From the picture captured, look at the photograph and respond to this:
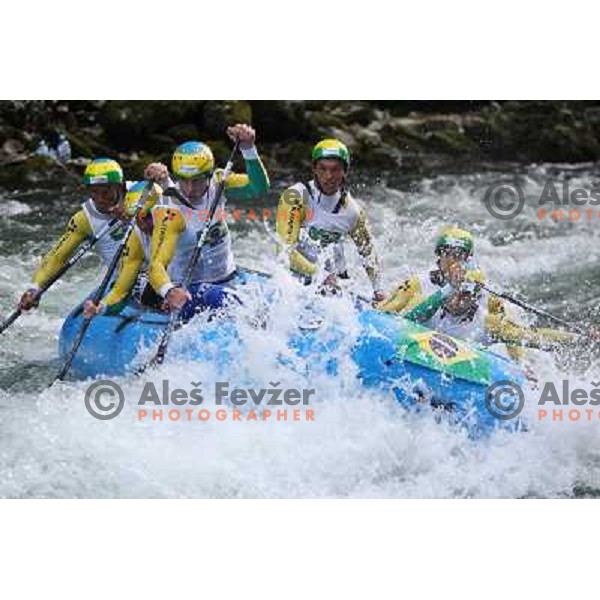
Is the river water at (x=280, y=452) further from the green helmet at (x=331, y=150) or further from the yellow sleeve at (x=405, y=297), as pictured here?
the green helmet at (x=331, y=150)

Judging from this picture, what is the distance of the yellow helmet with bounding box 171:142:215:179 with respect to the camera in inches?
151

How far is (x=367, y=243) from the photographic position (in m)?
4.32

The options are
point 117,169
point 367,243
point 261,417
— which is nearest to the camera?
point 261,417

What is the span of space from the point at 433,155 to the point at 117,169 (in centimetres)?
258

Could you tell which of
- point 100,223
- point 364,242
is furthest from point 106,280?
point 364,242

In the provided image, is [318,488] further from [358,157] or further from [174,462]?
[358,157]

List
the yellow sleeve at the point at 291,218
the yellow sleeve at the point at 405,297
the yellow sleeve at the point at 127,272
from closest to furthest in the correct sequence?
the yellow sleeve at the point at 405,297 < the yellow sleeve at the point at 127,272 < the yellow sleeve at the point at 291,218

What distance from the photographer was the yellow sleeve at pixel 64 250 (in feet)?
13.8

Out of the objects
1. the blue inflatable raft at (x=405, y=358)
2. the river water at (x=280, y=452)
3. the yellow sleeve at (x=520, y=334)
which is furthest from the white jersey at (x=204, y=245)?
the yellow sleeve at (x=520, y=334)

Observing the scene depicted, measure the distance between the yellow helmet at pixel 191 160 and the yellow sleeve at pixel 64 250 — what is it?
0.51 m

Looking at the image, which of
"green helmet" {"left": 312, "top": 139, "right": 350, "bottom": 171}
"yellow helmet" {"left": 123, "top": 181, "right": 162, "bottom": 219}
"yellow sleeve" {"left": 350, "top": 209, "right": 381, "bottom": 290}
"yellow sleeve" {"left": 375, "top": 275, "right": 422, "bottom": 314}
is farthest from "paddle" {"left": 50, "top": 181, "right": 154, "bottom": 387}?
"yellow sleeve" {"left": 375, "top": 275, "right": 422, "bottom": 314}

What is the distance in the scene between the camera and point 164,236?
12.7 ft
